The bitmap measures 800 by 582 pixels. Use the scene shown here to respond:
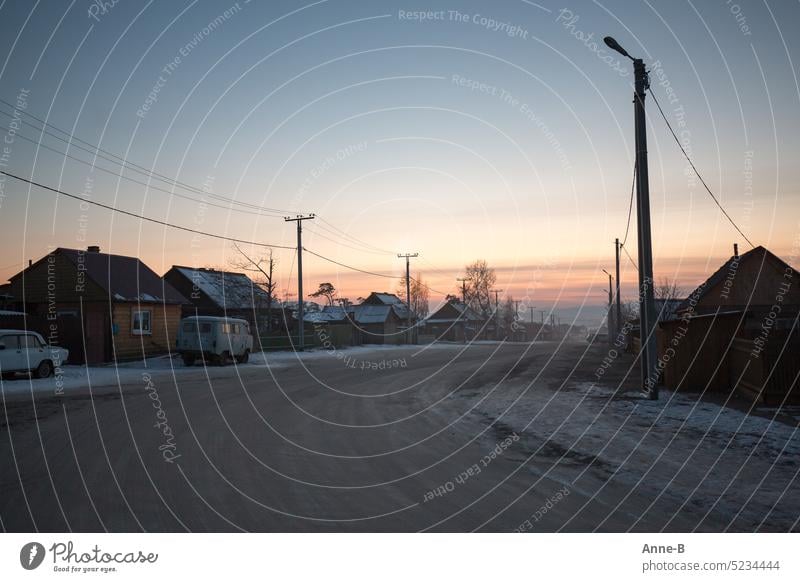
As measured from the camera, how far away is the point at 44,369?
2070 cm

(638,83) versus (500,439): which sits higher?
(638,83)

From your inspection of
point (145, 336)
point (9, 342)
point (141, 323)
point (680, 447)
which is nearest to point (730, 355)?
point (680, 447)

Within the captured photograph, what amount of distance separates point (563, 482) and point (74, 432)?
26.7 ft

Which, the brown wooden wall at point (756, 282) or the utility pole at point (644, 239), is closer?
the utility pole at point (644, 239)

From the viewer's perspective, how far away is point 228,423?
1083 cm

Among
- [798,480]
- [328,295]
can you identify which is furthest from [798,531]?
[328,295]

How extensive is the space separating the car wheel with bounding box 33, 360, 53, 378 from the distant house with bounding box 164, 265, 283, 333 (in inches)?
1091

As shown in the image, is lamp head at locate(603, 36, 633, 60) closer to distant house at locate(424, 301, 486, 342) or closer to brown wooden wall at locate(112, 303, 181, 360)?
brown wooden wall at locate(112, 303, 181, 360)

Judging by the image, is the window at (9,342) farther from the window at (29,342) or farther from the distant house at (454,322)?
the distant house at (454,322)

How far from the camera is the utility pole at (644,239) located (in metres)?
13.8

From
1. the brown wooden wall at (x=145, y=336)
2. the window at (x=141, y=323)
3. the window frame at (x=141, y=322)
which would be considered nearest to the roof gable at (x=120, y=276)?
the brown wooden wall at (x=145, y=336)

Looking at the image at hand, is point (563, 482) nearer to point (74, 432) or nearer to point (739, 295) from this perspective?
point (74, 432)

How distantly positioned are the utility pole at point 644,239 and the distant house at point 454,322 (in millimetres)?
82288

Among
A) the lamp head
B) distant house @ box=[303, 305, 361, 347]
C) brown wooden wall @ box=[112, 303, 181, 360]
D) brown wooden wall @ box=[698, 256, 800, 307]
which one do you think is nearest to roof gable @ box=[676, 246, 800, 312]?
brown wooden wall @ box=[698, 256, 800, 307]
